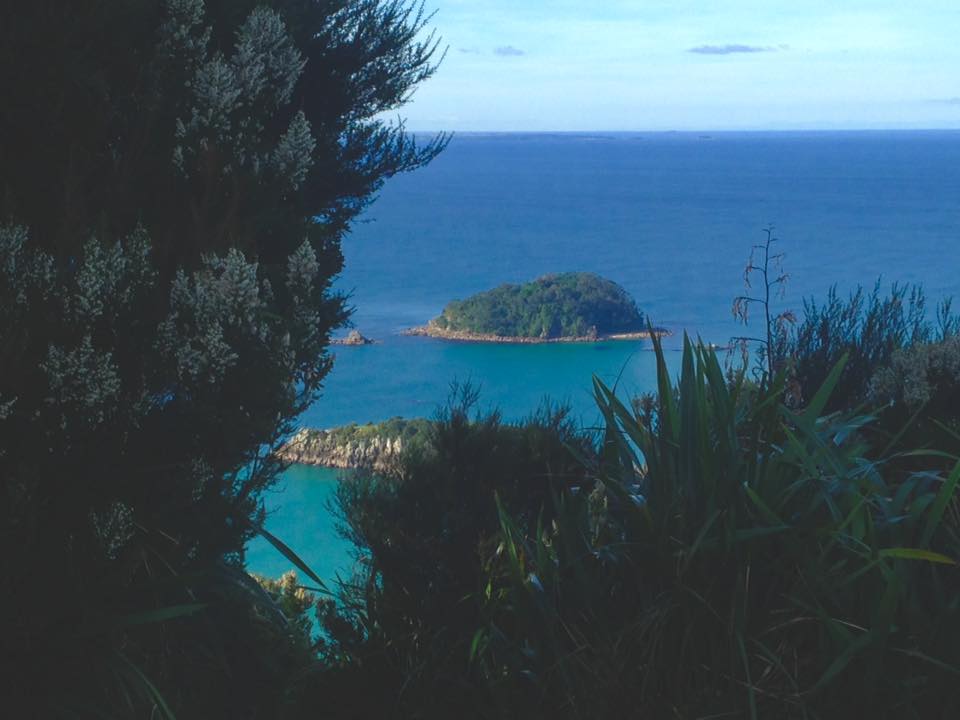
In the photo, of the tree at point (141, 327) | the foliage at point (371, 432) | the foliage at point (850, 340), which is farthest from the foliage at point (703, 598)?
the foliage at point (371, 432)

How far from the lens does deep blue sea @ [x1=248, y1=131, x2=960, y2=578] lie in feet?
129

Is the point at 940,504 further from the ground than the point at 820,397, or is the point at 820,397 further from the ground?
the point at 820,397

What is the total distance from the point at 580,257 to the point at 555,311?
108ft

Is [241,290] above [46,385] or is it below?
above

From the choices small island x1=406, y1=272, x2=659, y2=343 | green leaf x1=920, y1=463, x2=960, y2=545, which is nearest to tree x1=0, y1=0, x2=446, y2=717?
green leaf x1=920, y1=463, x2=960, y2=545

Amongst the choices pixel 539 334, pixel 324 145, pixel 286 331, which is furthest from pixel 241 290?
pixel 539 334

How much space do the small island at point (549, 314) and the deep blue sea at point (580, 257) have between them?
0.72 metres

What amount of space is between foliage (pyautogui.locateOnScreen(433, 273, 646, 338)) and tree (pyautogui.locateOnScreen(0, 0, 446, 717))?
121ft

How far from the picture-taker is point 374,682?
3.42 m

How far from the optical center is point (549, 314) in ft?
142

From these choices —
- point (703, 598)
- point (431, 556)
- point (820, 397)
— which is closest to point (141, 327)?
point (431, 556)

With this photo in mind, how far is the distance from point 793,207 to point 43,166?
→ 3627 inches

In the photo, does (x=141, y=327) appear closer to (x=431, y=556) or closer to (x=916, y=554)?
(x=431, y=556)

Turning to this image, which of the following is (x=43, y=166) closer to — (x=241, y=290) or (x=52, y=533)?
(x=241, y=290)
